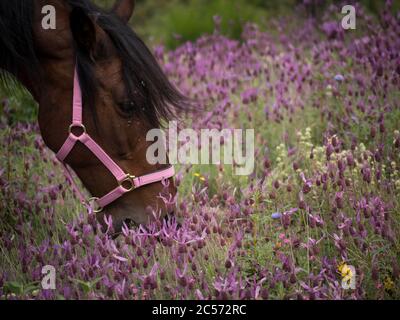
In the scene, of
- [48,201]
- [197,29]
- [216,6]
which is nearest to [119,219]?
[48,201]

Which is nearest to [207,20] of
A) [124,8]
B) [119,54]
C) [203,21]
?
[203,21]

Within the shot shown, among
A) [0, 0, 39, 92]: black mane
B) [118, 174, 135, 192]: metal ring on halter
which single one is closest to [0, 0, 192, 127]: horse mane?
[0, 0, 39, 92]: black mane

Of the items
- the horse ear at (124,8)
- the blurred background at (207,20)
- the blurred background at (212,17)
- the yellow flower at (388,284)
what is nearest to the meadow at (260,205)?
the yellow flower at (388,284)

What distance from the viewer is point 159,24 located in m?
11.4

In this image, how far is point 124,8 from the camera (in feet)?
11.6

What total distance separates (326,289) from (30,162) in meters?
2.57

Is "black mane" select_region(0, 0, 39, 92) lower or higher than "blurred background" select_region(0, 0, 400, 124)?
lower

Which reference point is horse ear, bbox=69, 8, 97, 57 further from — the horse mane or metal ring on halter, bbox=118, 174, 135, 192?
metal ring on halter, bbox=118, 174, 135, 192

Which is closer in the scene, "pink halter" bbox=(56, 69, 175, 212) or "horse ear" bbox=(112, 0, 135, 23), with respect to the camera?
"pink halter" bbox=(56, 69, 175, 212)

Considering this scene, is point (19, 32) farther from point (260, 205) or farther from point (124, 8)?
point (260, 205)

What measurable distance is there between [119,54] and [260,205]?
130 cm

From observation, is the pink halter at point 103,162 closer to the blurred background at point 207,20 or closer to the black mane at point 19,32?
the black mane at point 19,32

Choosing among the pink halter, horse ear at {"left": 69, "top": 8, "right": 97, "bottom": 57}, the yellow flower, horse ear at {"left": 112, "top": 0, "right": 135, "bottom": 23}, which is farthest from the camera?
horse ear at {"left": 112, "top": 0, "right": 135, "bottom": 23}

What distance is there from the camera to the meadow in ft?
9.58
